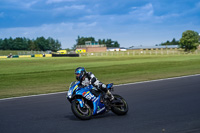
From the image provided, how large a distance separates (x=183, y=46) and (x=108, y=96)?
4394 inches

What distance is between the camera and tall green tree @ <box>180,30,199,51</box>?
10920 centimetres

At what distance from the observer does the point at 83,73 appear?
287 inches

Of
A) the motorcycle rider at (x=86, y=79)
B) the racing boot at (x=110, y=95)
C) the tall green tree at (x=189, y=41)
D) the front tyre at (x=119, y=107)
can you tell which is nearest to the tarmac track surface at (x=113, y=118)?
the front tyre at (x=119, y=107)

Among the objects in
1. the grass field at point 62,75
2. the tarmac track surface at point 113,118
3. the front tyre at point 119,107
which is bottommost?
the grass field at point 62,75

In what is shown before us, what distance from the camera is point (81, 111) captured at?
7.18 meters

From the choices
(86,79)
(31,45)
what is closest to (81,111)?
(86,79)

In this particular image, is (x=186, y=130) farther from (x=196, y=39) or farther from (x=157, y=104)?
(x=196, y=39)

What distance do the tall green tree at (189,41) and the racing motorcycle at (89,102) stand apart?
106768mm

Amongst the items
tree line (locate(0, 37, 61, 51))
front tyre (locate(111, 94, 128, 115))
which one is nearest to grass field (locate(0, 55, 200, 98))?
front tyre (locate(111, 94, 128, 115))

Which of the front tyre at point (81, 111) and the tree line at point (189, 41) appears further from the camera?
the tree line at point (189, 41)

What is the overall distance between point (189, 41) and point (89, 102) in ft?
355

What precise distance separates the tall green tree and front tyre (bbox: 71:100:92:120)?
107510mm

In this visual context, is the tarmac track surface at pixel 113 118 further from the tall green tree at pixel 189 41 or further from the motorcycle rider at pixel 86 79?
the tall green tree at pixel 189 41

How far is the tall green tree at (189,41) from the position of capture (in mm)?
109200
